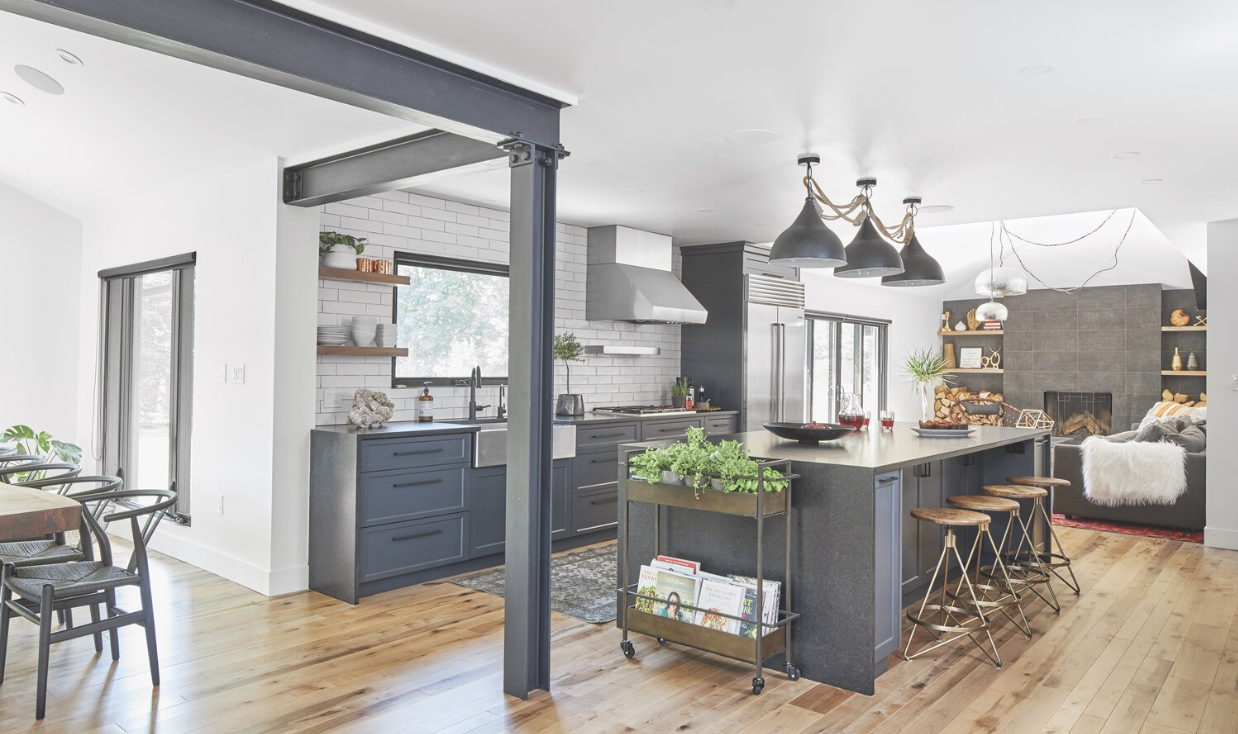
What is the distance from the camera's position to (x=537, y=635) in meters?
3.27

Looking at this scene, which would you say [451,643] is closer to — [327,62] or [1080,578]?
[327,62]

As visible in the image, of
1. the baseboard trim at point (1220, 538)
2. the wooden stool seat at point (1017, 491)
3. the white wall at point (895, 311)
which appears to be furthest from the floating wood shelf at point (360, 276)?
the baseboard trim at point (1220, 538)

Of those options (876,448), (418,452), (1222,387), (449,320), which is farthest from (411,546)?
(1222,387)

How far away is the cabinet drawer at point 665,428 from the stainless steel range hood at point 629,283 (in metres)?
0.82

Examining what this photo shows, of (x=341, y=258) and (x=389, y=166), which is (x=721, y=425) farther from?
(x=389, y=166)

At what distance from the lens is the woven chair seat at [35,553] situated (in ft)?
11.5

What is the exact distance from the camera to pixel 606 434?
5.93m

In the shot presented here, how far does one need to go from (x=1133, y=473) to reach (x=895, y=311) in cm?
474

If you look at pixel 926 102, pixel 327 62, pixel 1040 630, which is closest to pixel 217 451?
pixel 327 62

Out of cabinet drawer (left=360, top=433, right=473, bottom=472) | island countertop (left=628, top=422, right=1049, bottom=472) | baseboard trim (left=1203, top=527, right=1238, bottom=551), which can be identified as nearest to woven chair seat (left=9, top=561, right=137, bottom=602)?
cabinet drawer (left=360, top=433, right=473, bottom=472)

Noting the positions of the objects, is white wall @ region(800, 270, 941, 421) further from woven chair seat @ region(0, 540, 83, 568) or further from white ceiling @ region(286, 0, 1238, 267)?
woven chair seat @ region(0, 540, 83, 568)

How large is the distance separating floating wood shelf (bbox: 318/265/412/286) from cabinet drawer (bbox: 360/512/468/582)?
145 cm

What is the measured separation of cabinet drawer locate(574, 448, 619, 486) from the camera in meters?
5.73

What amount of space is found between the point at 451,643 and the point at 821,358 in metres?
6.75
